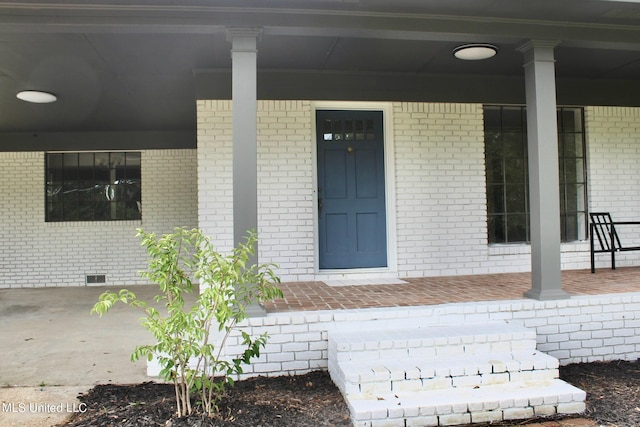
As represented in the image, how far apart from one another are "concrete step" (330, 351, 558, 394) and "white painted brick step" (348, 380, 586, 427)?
0.15ft

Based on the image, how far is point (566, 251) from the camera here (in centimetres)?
543

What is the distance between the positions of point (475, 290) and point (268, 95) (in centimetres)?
295

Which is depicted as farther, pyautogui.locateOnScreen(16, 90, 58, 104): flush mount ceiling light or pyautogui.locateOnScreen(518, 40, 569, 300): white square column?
pyautogui.locateOnScreen(16, 90, 58, 104): flush mount ceiling light

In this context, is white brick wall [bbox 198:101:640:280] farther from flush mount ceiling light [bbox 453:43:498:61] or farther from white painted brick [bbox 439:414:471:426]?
white painted brick [bbox 439:414:471:426]

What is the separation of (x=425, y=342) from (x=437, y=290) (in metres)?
1.32

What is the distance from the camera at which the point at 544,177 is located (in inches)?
144

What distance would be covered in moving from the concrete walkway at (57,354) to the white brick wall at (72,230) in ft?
4.88

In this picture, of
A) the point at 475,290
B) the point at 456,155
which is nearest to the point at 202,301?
the point at 475,290

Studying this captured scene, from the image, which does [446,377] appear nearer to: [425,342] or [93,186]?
[425,342]

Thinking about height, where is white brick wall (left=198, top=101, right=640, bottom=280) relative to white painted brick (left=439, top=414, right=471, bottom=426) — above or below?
above

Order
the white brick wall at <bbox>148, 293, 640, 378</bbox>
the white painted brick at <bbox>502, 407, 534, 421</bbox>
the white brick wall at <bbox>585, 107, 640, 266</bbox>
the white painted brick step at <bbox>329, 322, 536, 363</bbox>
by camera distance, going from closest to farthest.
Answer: the white painted brick at <bbox>502, 407, 534, 421</bbox> < the white painted brick step at <bbox>329, 322, 536, 363</bbox> < the white brick wall at <bbox>148, 293, 640, 378</bbox> < the white brick wall at <bbox>585, 107, 640, 266</bbox>

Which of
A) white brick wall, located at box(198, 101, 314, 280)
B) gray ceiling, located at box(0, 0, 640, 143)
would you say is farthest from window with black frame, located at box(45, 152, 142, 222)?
white brick wall, located at box(198, 101, 314, 280)

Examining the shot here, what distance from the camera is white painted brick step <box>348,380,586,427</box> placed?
2492 millimetres

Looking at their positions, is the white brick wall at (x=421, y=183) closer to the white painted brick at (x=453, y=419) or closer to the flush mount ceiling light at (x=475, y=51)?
the flush mount ceiling light at (x=475, y=51)
